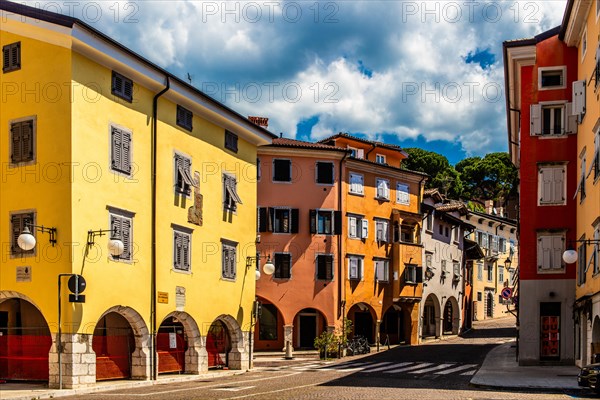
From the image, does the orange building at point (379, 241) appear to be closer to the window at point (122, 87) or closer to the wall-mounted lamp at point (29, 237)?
the window at point (122, 87)

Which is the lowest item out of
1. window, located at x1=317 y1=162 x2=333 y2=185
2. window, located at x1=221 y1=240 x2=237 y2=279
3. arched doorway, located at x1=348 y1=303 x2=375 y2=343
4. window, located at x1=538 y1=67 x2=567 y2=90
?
arched doorway, located at x1=348 y1=303 x2=375 y2=343

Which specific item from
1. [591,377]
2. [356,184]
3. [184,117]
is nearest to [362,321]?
[356,184]

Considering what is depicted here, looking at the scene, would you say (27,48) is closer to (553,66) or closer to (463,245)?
(553,66)

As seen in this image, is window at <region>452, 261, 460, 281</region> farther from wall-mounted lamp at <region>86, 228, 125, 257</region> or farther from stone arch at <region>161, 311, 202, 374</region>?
wall-mounted lamp at <region>86, 228, 125, 257</region>

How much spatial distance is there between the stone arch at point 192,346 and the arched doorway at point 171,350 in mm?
272

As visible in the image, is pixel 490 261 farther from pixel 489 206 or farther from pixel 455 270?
pixel 455 270

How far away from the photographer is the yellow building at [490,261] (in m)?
78.8

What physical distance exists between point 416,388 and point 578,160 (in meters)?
14.9

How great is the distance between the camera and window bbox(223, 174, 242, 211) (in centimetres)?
3403

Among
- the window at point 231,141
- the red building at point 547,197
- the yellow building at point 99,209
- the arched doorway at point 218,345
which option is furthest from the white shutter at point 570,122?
the arched doorway at point 218,345

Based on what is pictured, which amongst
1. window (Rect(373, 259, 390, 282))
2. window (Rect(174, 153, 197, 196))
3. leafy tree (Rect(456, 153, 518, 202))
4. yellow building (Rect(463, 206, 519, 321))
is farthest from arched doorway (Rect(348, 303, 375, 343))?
leafy tree (Rect(456, 153, 518, 202))

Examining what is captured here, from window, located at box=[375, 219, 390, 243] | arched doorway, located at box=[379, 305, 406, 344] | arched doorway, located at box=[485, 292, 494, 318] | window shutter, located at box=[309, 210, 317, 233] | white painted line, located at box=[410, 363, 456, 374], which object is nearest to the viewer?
white painted line, located at box=[410, 363, 456, 374]

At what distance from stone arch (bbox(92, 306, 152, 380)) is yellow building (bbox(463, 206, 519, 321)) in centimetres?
5293

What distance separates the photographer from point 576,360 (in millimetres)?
33781
